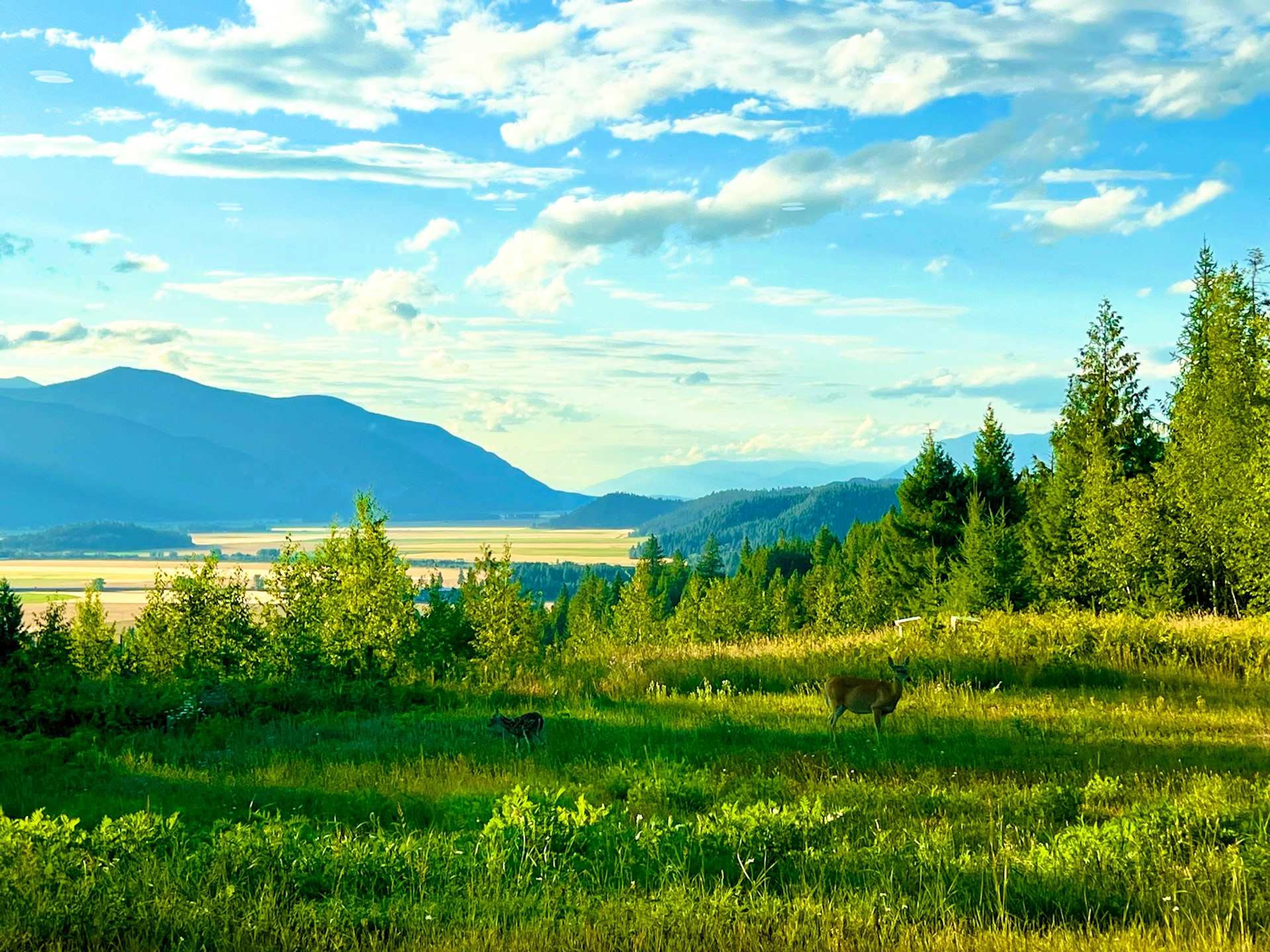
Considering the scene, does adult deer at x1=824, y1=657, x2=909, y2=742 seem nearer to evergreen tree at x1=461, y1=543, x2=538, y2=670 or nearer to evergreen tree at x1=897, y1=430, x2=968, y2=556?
evergreen tree at x1=897, y1=430, x2=968, y2=556

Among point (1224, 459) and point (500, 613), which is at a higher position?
point (1224, 459)

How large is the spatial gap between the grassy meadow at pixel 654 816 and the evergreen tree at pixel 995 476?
52164 millimetres

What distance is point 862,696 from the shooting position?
38.3 feet

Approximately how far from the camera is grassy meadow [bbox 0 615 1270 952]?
518 centimetres

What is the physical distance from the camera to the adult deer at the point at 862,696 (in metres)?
11.6

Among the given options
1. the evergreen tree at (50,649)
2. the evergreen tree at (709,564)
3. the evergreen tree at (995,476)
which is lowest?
the evergreen tree at (709,564)

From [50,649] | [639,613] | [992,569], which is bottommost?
[639,613]

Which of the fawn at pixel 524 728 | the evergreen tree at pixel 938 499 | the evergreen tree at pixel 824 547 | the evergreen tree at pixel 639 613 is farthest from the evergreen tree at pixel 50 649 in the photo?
the evergreen tree at pixel 824 547

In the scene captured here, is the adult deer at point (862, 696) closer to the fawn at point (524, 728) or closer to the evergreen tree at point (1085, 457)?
the fawn at point (524, 728)

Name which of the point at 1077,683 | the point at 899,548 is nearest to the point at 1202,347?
the point at 899,548

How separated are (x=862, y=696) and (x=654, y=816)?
211 inches

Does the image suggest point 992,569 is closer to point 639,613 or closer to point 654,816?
point 654,816

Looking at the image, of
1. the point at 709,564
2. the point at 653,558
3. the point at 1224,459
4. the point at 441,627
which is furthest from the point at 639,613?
the point at 1224,459

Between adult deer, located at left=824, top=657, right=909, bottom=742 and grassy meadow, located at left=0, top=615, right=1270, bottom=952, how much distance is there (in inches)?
14.1
